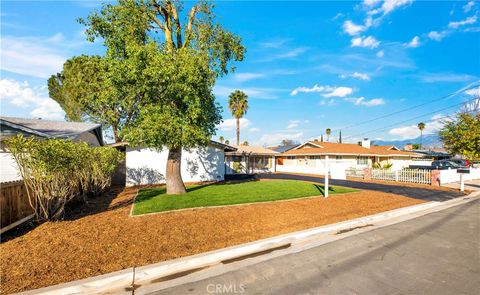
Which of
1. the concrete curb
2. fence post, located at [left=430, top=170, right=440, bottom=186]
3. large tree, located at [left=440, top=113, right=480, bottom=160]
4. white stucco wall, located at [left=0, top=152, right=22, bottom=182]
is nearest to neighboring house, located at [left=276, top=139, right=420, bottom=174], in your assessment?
fence post, located at [left=430, top=170, right=440, bottom=186]

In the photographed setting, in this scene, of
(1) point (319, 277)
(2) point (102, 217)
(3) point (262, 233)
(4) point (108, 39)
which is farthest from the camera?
(4) point (108, 39)

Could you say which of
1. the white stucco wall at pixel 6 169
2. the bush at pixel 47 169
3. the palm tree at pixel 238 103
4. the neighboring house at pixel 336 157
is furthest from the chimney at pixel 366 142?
the white stucco wall at pixel 6 169

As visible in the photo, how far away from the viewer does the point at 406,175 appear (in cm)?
2084

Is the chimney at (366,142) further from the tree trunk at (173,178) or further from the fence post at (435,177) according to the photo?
the tree trunk at (173,178)

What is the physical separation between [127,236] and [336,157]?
29.7 meters

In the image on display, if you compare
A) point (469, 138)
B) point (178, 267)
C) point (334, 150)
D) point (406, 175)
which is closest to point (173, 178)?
point (178, 267)

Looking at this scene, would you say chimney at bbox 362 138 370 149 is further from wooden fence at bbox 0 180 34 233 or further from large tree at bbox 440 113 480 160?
wooden fence at bbox 0 180 34 233

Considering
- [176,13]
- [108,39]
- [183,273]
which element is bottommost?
[183,273]

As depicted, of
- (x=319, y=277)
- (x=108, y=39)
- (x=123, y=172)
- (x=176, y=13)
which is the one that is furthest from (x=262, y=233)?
(x=123, y=172)

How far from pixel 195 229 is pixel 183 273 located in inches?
86.3

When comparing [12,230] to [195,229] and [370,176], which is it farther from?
[370,176]

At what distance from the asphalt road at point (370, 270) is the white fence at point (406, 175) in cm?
1519

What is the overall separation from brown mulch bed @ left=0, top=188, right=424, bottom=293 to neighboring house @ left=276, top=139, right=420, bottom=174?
21.5 m

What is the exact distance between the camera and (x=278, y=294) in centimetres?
375
